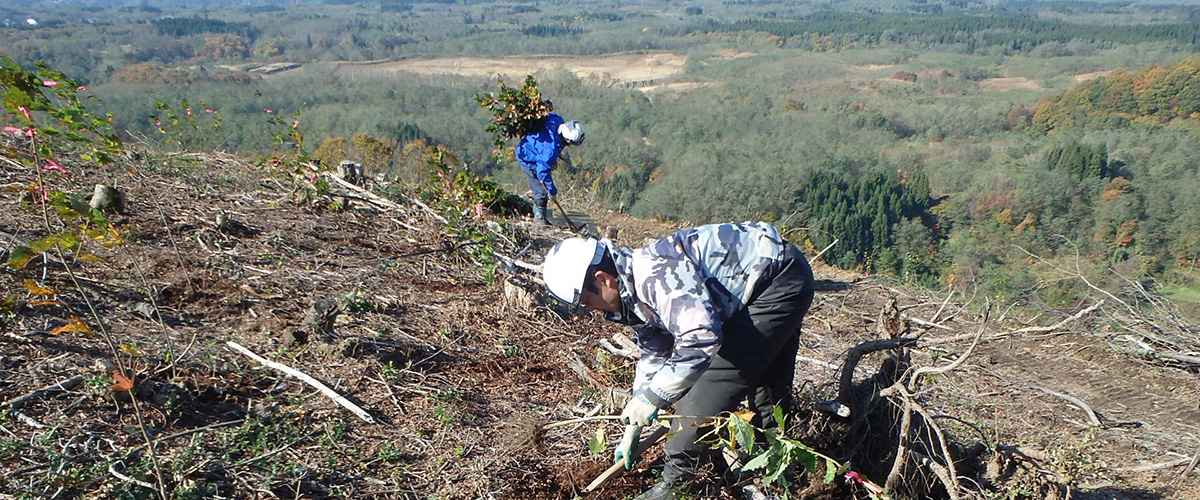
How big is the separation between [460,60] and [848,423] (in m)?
86.4

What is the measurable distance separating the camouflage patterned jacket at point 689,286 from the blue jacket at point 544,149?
4.79 metres

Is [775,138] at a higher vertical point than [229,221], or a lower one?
lower

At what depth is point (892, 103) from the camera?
215 feet

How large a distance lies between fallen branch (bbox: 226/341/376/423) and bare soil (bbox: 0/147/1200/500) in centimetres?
4

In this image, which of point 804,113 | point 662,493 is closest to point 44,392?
point 662,493

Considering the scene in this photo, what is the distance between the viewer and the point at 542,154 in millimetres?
7113

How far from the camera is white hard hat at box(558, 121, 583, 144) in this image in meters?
6.83

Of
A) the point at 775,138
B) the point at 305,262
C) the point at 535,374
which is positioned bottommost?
the point at 775,138

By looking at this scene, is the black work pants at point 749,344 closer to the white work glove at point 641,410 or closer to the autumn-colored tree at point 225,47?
the white work glove at point 641,410

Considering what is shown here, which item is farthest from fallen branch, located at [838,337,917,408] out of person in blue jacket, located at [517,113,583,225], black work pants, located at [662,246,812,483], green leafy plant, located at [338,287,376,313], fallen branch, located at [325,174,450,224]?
person in blue jacket, located at [517,113,583,225]

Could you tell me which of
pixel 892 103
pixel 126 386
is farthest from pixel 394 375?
pixel 892 103

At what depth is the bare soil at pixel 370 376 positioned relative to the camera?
101 inches

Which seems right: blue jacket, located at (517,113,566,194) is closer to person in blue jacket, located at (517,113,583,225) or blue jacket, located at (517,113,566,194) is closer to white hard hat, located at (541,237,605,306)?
person in blue jacket, located at (517,113,583,225)

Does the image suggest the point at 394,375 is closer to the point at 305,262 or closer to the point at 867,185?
the point at 305,262
